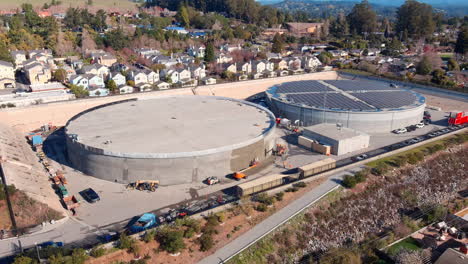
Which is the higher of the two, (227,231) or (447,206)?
(227,231)

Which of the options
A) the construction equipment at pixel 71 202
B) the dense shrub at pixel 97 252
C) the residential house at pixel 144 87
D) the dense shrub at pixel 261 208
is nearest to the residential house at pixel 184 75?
the residential house at pixel 144 87

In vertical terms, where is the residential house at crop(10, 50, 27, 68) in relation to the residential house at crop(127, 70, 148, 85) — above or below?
above

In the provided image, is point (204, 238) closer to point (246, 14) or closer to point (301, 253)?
point (301, 253)

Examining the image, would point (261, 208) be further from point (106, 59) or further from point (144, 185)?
point (106, 59)

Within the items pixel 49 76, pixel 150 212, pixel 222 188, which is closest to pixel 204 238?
pixel 150 212

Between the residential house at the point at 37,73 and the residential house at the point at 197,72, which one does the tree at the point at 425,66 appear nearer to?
the residential house at the point at 197,72

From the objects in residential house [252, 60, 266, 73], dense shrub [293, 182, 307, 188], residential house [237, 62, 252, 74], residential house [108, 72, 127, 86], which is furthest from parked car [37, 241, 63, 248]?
residential house [252, 60, 266, 73]

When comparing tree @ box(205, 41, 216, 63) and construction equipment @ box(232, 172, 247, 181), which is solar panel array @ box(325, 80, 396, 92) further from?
construction equipment @ box(232, 172, 247, 181)
